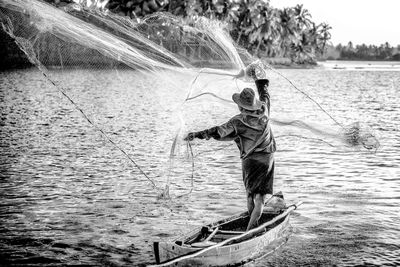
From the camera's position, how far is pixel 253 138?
8531 millimetres

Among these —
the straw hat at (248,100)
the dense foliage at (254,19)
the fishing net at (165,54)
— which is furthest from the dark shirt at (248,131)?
the dense foliage at (254,19)

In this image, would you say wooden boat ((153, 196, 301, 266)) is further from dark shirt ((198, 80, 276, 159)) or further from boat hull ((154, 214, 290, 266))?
dark shirt ((198, 80, 276, 159))

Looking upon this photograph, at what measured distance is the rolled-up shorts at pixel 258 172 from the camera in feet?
28.4

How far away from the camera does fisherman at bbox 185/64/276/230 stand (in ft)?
27.5

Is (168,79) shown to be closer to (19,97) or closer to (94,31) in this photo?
(94,31)

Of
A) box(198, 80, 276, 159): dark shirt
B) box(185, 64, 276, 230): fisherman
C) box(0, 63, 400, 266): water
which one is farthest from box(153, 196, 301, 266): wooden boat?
box(198, 80, 276, 159): dark shirt

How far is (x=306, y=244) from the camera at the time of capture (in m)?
9.38

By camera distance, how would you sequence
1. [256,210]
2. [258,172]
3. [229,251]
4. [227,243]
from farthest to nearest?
1. [256,210]
2. [258,172]
3. [227,243]
4. [229,251]

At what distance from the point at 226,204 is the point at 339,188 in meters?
3.02

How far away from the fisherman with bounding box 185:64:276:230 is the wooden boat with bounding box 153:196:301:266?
367 mm

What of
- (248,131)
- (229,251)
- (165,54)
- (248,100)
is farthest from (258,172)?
(165,54)

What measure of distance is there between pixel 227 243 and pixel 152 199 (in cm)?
435

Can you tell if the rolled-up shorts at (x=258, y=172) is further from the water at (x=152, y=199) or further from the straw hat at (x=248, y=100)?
the water at (x=152, y=199)

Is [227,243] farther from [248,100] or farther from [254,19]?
[254,19]
